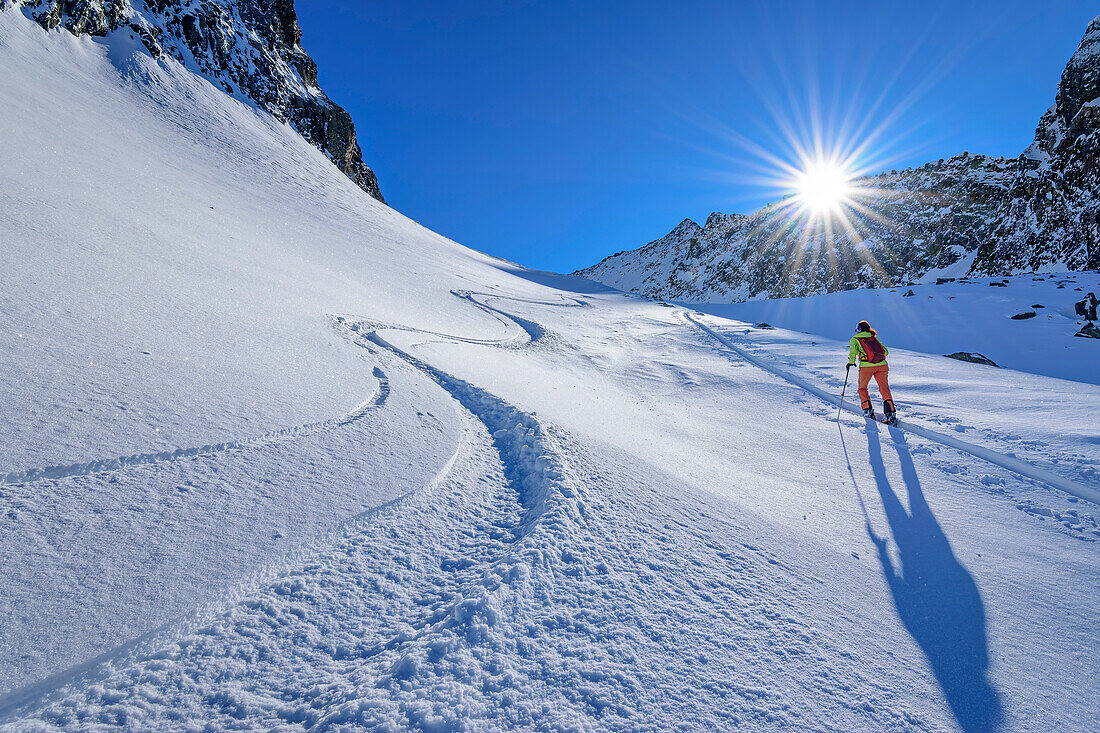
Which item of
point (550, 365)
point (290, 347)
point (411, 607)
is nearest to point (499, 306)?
point (550, 365)

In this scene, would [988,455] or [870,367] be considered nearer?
[988,455]

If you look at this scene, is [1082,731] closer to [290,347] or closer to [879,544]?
[879,544]

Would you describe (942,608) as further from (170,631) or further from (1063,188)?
(1063,188)

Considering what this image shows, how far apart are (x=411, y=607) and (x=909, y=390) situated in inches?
369

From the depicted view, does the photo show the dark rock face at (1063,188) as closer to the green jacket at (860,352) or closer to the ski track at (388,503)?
the green jacket at (860,352)

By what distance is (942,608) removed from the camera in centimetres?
264

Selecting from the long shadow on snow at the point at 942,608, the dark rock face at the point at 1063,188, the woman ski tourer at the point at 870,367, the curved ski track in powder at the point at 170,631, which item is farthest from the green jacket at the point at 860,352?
the dark rock face at the point at 1063,188

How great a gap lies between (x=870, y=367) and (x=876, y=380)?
0.25 metres

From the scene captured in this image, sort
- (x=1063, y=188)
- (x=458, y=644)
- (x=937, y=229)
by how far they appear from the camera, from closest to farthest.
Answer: (x=458, y=644) < (x=1063, y=188) < (x=937, y=229)

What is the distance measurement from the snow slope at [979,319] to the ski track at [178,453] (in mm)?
11284

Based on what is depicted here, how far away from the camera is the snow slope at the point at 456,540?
1.75 metres

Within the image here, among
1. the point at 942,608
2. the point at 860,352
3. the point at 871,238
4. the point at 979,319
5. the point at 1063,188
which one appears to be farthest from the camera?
the point at 871,238

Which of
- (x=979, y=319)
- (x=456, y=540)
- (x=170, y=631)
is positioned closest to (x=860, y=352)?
(x=456, y=540)

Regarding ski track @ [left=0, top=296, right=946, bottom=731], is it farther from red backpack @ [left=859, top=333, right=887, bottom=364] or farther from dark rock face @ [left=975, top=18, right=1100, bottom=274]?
dark rock face @ [left=975, top=18, right=1100, bottom=274]
